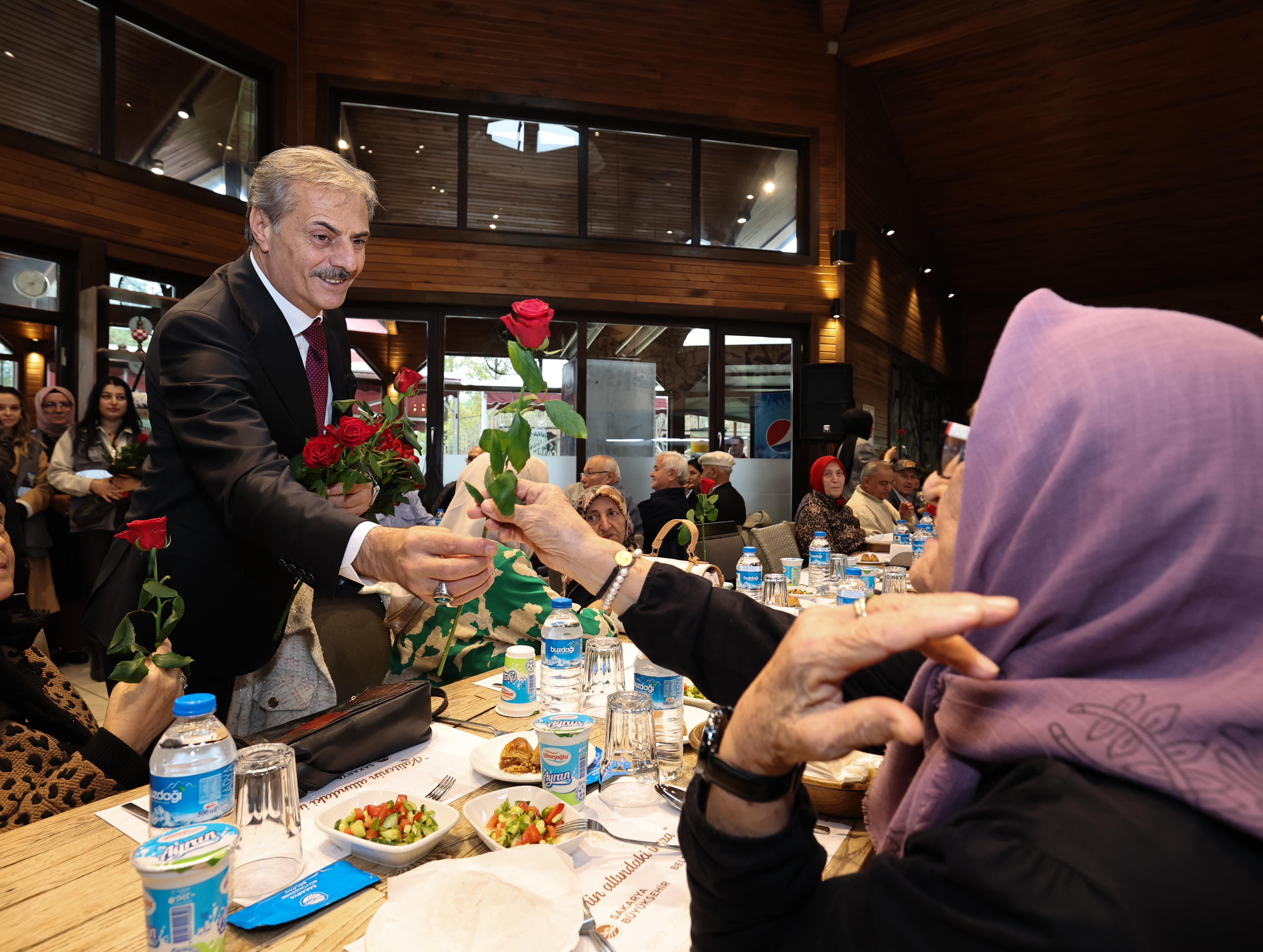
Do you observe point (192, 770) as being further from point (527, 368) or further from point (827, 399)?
point (827, 399)

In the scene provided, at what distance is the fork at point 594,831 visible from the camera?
47.0 inches

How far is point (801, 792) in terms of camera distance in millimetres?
825

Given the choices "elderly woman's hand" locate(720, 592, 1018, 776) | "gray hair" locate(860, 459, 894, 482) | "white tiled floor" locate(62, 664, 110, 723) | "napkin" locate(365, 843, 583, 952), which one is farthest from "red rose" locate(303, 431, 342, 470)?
"gray hair" locate(860, 459, 894, 482)

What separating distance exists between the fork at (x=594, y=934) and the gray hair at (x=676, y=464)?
492cm

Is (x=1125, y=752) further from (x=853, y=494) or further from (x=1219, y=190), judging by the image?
(x=1219, y=190)

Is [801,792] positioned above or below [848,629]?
below

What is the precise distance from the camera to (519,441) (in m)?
1.21

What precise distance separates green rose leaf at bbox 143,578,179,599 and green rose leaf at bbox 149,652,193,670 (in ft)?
0.45

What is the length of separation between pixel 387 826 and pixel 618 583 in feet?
1.78

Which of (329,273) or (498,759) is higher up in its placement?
(329,273)

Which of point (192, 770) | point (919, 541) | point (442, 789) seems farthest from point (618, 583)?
point (919, 541)

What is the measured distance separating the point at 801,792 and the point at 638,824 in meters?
0.53

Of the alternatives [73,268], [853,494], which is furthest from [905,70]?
[73,268]

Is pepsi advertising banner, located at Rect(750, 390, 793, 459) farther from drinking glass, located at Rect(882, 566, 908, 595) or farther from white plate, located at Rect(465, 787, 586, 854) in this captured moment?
white plate, located at Rect(465, 787, 586, 854)
